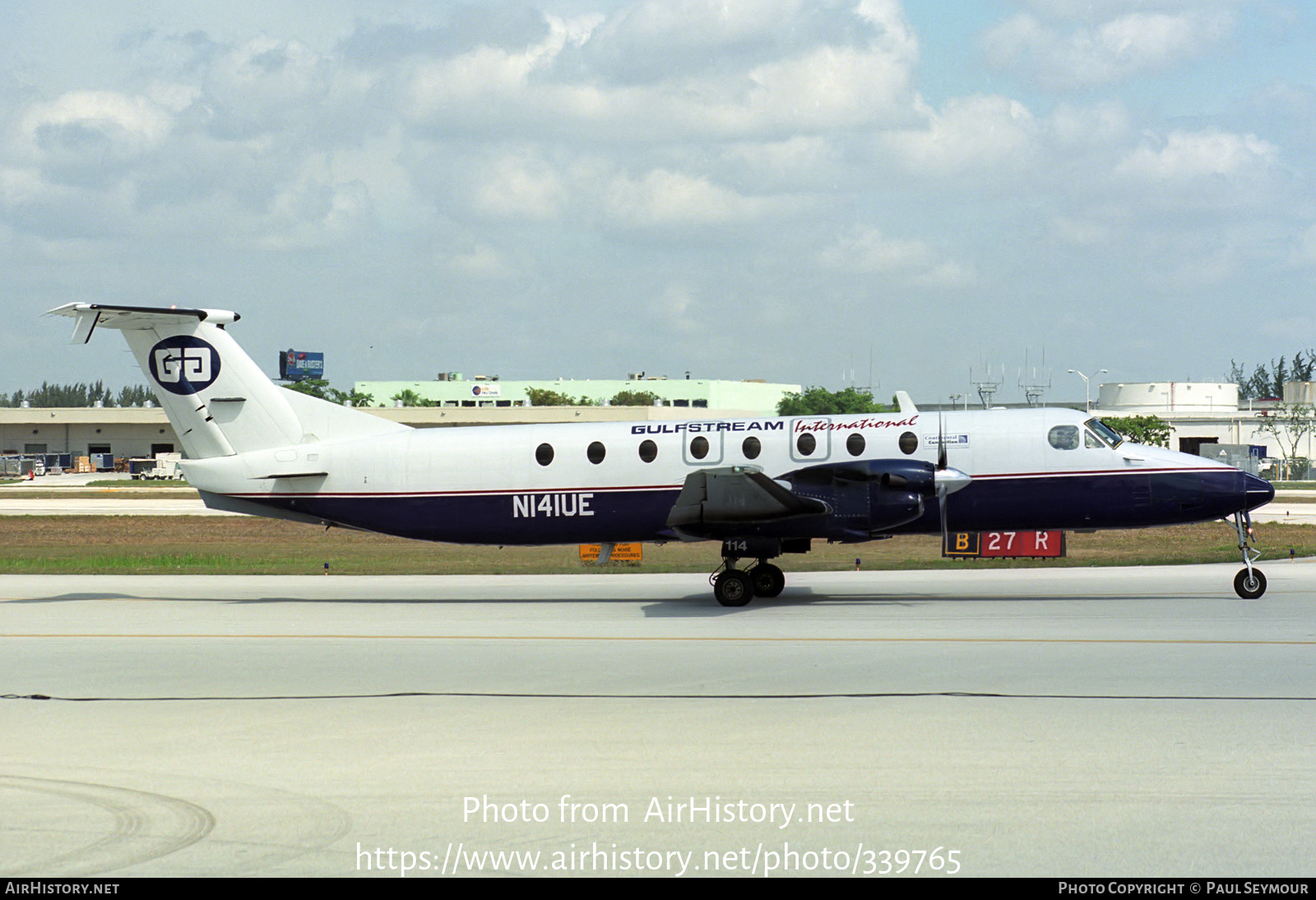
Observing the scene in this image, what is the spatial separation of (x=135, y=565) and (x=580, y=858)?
87.4ft

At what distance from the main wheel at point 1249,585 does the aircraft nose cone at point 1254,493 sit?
47.1 inches

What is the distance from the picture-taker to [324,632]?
56.1ft

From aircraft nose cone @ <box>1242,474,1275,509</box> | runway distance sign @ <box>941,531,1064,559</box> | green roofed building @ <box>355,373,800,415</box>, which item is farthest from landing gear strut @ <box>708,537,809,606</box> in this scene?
green roofed building @ <box>355,373,800,415</box>

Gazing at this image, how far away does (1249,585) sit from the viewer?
63.9 ft

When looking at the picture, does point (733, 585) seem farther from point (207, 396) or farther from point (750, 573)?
point (207, 396)

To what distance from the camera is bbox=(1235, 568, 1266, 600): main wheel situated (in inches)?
763

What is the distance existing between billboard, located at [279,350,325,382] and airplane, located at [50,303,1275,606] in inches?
4574

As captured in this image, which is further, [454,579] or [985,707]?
[454,579]

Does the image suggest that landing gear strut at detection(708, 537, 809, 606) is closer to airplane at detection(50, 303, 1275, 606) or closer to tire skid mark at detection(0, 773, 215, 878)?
airplane at detection(50, 303, 1275, 606)

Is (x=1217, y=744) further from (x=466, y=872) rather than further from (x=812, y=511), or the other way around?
(x=812, y=511)

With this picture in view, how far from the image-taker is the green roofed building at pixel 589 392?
12675 cm

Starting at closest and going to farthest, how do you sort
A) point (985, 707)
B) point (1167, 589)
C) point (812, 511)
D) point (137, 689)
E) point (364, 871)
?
1. point (364, 871)
2. point (985, 707)
3. point (137, 689)
4. point (812, 511)
5. point (1167, 589)
